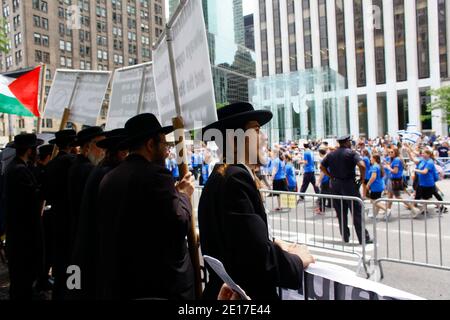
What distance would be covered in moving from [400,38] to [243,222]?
5319cm

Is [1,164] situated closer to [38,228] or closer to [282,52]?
[38,228]

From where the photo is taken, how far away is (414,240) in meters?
7.26

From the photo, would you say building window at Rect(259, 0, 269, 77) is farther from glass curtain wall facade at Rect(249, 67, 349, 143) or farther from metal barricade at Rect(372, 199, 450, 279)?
metal barricade at Rect(372, 199, 450, 279)

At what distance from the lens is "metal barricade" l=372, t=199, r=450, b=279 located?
5.39 m

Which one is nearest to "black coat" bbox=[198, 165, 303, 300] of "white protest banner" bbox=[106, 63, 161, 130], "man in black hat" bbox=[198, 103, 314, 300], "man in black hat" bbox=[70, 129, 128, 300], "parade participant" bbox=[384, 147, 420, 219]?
"man in black hat" bbox=[198, 103, 314, 300]

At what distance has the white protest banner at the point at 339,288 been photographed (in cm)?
195

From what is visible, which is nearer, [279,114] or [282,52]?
[279,114]

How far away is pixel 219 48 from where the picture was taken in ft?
240

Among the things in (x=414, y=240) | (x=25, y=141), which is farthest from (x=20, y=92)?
(x=414, y=240)

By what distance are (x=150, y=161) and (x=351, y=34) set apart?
54.8 metres

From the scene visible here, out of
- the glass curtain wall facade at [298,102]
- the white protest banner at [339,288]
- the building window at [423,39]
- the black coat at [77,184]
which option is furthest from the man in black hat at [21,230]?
the building window at [423,39]

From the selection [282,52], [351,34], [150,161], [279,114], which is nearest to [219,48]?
[282,52]
